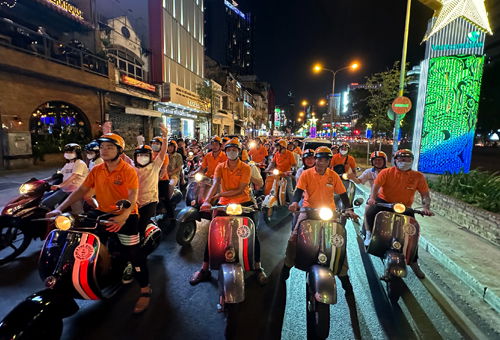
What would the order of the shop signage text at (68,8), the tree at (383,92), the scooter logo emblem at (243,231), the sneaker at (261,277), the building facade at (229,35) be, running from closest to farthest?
the scooter logo emblem at (243,231), the sneaker at (261,277), the tree at (383,92), the shop signage text at (68,8), the building facade at (229,35)

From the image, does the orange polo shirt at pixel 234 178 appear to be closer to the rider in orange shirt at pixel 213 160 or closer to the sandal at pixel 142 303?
the sandal at pixel 142 303

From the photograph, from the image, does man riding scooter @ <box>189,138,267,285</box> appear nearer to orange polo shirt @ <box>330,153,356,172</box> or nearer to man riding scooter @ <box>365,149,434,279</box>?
man riding scooter @ <box>365,149,434,279</box>

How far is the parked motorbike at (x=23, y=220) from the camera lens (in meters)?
4.20

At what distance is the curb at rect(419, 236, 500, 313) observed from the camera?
3.42 m

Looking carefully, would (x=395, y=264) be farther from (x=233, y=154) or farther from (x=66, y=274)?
(x=66, y=274)

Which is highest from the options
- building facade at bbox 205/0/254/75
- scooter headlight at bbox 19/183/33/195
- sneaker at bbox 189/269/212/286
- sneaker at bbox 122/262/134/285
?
building facade at bbox 205/0/254/75

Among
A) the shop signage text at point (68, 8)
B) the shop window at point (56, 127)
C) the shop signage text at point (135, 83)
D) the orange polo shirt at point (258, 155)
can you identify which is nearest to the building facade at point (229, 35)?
the shop signage text at point (135, 83)

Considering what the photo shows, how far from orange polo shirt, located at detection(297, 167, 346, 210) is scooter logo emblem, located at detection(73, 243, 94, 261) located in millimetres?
2637

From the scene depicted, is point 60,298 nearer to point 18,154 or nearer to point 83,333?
point 83,333

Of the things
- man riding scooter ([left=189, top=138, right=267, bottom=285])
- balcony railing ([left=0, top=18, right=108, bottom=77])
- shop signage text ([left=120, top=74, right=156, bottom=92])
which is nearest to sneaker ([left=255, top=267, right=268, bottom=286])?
man riding scooter ([left=189, top=138, right=267, bottom=285])

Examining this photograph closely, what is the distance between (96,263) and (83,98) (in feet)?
62.8

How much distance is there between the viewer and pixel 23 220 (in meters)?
4.26

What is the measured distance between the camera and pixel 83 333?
2832mm

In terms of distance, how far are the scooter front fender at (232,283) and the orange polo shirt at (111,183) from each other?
1.45m
